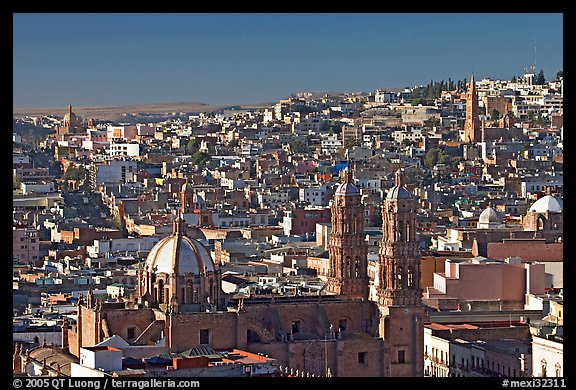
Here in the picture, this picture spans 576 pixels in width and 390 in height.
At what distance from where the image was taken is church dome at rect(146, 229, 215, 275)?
54.2 ft

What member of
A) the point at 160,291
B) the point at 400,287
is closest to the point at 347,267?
the point at 400,287

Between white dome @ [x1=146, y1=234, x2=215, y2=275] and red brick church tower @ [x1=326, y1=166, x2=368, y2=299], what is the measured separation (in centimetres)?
178

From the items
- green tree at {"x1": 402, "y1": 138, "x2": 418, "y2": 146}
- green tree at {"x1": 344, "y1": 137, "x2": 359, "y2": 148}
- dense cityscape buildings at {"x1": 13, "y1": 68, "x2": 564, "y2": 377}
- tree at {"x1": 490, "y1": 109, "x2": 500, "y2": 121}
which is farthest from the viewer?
tree at {"x1": 490, "y1": 109, "x2": 500, "y2": 121}

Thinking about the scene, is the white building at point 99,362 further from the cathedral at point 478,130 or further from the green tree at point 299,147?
the green tree at point 299,147

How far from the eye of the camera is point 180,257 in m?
16.5

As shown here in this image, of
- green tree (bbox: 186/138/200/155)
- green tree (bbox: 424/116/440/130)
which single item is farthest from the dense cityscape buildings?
green tree (bbox: 186/138/200/155)

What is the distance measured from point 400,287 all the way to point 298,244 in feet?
42.4

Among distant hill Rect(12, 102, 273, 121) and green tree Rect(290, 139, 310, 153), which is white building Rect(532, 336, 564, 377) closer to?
green tree Rect(290, 139, 310, 153)

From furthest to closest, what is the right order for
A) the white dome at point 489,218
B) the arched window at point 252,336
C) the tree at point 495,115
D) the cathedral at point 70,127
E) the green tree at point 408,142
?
the cathedral at point 70,127 → the tree at point 495,115 → the green tree at point 408,142 → the white dome at point 489,218 → the arched window at point 252,336

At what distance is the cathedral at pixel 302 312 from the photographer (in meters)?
16.6

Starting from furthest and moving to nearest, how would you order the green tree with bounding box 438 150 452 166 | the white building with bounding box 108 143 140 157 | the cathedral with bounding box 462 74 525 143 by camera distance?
the cathedral with bounding box 462 74 525 143
the white building with bounding box 108 143 140 157
the green tree with bounding box 438 150 452 166

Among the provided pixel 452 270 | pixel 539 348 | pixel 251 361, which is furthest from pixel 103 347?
pixel 452 270

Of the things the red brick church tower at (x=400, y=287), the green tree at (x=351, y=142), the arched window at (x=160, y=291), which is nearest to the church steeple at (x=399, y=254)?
the red brick church tower at (x=400, y=287)
